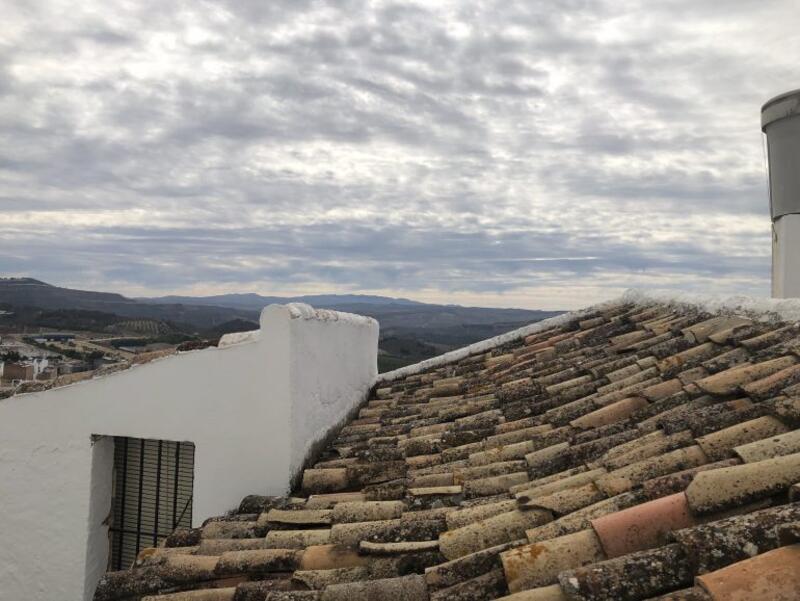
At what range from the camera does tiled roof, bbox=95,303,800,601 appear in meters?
2.23

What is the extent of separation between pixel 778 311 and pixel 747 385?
4.44 feet

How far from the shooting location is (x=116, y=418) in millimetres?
5410

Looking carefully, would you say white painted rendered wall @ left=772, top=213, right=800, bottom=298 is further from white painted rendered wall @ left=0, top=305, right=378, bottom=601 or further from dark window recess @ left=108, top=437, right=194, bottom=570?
Answer: dark window recess @ left=108, top=437, right=194, bottom=570

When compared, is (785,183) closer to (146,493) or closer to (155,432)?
(155,432)

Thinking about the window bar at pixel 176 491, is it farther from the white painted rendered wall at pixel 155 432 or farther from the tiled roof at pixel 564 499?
the tiled roof at pixel 564 499

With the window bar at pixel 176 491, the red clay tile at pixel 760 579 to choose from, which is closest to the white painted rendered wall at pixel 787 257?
the red clay tile at pixel 760 579

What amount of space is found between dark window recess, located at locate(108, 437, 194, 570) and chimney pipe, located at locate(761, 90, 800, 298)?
743cm

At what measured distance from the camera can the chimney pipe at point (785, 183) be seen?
8.25 metres

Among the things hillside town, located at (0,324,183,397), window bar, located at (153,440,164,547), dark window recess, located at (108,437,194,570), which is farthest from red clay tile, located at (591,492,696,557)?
hillside town, located at (0,324,183,397)

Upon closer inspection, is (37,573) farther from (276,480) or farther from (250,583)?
(250,583)

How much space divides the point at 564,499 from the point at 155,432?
3.57 meters

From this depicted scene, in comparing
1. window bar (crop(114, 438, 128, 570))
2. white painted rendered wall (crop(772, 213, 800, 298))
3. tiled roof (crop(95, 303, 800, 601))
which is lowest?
window bar (crop(114, 438, 128, 570))

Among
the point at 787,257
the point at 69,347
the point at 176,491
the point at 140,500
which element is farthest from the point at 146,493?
the point at 69,347

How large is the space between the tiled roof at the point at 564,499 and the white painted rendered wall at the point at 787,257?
3164mm
